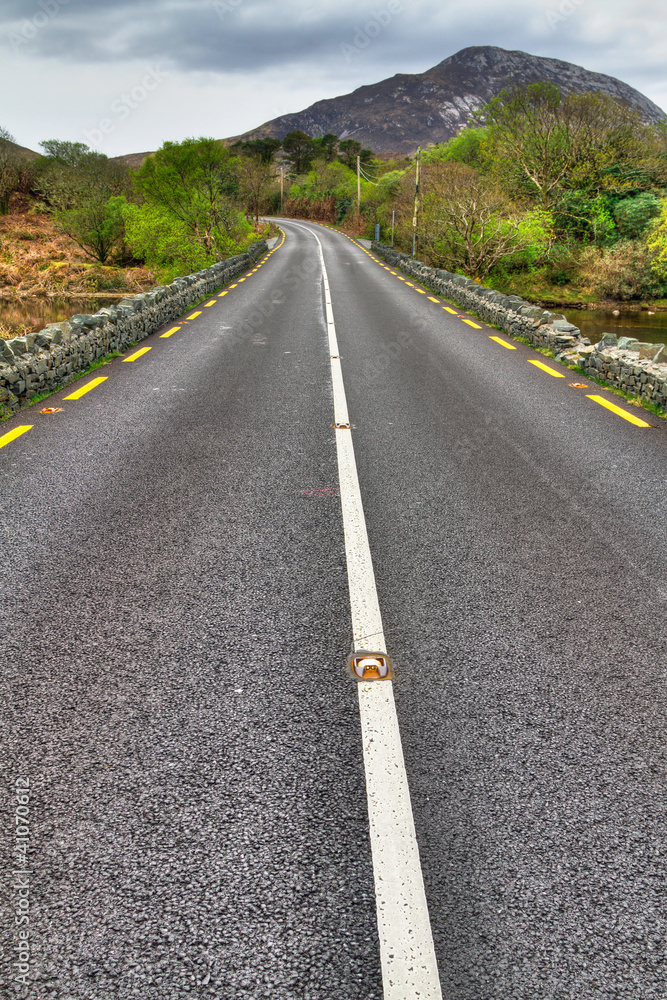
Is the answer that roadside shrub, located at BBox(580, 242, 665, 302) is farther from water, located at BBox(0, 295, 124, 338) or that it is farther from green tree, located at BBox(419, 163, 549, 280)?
water, located at BBox(0, 295, 124, 338)

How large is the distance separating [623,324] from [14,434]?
80.6 ft

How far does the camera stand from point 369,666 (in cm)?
290

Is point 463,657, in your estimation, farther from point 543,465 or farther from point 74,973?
point 543,465

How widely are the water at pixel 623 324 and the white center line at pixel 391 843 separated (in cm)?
2020

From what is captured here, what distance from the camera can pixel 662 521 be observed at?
14.8ft

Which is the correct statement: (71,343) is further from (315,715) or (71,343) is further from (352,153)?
(352,153)

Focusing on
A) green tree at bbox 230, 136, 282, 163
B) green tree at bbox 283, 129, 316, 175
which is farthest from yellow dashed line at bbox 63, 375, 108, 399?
green tree at bbox 283, 129, 316, 175

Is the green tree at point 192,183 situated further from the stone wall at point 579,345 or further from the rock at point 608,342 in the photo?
the rock at point 608,342

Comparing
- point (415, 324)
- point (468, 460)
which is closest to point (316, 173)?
point (415, 324)

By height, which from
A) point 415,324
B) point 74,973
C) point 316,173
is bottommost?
point 74,973

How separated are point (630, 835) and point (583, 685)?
795 mm

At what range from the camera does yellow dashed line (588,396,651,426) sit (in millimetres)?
6934

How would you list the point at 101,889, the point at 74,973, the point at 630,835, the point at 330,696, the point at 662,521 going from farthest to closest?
the point at 662,521 < the point at 330,696 < the point at 630,835 < the point at 101,889 < the point at 74,973

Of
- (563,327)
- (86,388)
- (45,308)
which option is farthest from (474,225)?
(45,308)
